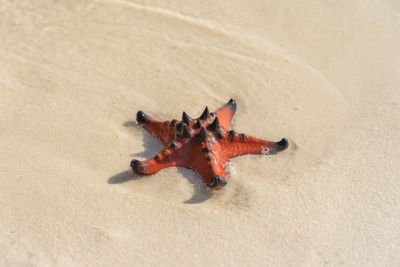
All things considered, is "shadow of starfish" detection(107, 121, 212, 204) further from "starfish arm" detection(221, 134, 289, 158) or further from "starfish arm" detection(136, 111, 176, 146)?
"starfish arm" detection(221, 134, 289, 158)

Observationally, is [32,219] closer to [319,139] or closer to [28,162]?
[28,162]

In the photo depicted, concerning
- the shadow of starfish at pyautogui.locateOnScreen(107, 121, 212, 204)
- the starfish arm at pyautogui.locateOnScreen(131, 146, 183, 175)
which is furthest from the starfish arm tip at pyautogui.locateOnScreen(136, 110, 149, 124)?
the starfish arm at pyautogui.locateOnScreen(131, 146, 183, 175)

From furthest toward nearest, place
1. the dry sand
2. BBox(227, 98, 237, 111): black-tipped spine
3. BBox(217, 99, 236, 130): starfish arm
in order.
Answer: BBox(227, 98, 237, 111): black-tipped spine → BBox(217, 99, 236, 130): starfish arm → the dry sand

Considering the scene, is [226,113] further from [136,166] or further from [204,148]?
[136,166]

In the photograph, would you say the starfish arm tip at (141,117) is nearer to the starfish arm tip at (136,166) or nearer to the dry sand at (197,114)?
the dry sand at (197,114)

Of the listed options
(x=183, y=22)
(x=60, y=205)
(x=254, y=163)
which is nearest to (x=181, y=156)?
(x=254, y=163)

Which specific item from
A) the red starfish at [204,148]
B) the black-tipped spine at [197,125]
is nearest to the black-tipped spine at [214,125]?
the red starfish at [204,148]

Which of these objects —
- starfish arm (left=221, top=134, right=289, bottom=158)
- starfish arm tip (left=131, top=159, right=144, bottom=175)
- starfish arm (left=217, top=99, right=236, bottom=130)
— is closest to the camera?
starfish arm tip (left=131, top=159, right=144, bottom=175)
